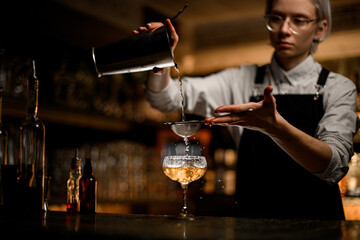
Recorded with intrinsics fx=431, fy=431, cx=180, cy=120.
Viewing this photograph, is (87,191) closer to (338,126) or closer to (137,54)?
(137,54)

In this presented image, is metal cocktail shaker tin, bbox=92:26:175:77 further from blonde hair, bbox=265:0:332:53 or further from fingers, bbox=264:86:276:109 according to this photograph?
blonde hair, bbox=265:0:332:53

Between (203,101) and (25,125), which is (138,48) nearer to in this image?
(25,125)

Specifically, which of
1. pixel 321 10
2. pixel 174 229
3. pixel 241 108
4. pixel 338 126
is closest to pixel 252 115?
pixel 241 108

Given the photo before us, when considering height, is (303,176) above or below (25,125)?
below

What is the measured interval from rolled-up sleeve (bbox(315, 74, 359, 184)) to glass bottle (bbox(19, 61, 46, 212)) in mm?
1027

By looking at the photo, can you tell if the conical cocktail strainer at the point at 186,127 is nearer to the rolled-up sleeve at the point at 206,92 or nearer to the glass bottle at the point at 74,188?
the glass bottle at the point at 74,188

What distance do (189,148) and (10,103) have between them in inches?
75.0

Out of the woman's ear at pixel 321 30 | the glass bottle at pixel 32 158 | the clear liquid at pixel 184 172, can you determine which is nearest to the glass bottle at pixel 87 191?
the glass bottle at pixel 32 158

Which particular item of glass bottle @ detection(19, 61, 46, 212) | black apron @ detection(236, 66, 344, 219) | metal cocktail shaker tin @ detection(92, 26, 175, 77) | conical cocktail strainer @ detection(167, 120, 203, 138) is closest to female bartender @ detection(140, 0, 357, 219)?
black apron @ detection(236, 66, 344, 219)

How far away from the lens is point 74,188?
1570 millimetres

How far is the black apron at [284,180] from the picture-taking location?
179 centimetres

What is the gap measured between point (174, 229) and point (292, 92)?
1174mm

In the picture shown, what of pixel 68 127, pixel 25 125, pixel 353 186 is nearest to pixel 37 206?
pixel 25 125

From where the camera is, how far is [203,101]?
2.13 meters
